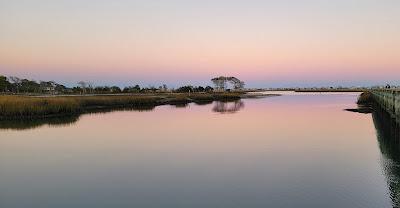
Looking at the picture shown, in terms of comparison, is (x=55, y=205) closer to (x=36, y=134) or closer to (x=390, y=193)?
(x=390, y=193)

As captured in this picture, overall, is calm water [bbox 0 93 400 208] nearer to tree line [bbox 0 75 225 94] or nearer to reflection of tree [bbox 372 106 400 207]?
reflection of tree [bbox 372 106 400 207]

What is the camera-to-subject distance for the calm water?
1234 centimetres

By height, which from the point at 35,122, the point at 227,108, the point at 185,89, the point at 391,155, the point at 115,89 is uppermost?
the point at 115,89

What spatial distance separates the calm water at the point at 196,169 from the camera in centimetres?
1234

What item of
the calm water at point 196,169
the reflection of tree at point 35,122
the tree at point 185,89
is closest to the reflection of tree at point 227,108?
the reflection of tree at point 35,122

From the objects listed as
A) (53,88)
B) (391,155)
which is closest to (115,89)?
(53,88)

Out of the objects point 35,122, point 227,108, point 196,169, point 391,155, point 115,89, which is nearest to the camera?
point 196,169

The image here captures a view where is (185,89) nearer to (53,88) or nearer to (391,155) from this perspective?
(53,88)

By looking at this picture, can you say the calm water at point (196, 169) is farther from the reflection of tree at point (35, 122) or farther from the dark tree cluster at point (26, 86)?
the dark tree cluster at point (26, 86)

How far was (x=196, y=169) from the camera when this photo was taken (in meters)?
16.4

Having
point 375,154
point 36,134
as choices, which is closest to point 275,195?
point 375,154

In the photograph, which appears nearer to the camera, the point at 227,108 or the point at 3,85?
the point at 227,108

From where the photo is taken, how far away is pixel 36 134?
27.9 m

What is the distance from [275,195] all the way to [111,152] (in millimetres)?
10681
